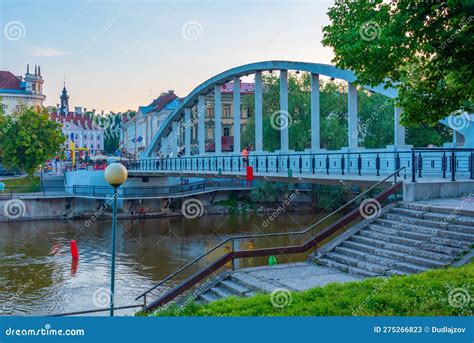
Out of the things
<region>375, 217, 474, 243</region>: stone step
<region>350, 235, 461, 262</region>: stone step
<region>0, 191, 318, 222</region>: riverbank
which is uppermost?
<region>375, 217, 474, 243</region>: stone step

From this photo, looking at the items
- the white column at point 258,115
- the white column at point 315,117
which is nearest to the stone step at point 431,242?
the white column at point 315,117

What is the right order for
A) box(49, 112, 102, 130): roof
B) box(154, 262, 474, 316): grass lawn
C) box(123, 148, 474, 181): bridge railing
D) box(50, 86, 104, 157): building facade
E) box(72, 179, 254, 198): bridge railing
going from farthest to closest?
box(49, 112, 102, 130): roof < box(50, 86, 104, 157): building facade < box(72, 179, 254, 198): bridge railing < box(123, 148, 474, 181): bridge railing < box(154, 262, 474, 316): grass lawn

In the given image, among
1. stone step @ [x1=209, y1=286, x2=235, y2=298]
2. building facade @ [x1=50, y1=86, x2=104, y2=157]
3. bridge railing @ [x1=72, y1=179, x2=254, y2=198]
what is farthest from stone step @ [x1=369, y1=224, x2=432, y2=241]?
building facade @ [x1=50, y1=86, x2=104, y2=157]

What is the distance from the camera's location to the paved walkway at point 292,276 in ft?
36.2

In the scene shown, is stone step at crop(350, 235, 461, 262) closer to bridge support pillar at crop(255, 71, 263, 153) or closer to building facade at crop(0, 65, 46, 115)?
bridge support pillar at crop(255, 71, 263, 153)

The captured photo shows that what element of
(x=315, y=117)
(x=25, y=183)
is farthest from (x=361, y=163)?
(x=25, y=183)

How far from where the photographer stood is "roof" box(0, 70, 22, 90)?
81800mm

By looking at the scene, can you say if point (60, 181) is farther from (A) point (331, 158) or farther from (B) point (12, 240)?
(A) point (331, 158)

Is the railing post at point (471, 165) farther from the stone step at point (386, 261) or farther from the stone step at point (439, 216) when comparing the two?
the stone step at point (386, 261)

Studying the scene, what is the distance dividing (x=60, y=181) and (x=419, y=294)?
179 feet

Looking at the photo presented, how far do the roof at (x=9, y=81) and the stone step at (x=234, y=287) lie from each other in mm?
77906

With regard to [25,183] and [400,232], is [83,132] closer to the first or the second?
[25,183]

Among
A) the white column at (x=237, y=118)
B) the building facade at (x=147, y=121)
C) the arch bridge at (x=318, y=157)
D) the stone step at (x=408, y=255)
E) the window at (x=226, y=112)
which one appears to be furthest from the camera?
the building facade at (x=147, y=121)

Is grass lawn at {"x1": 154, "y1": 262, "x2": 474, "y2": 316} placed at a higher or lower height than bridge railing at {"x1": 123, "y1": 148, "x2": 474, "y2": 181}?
lower
